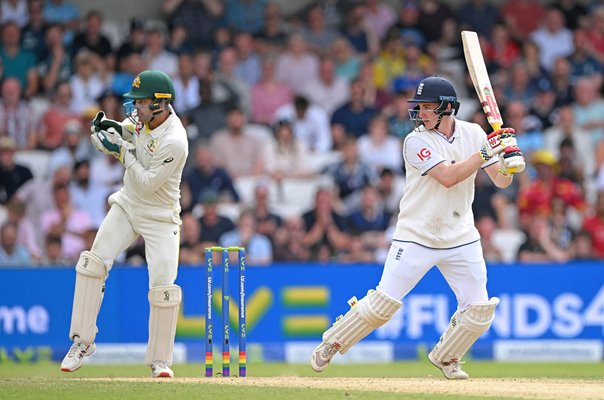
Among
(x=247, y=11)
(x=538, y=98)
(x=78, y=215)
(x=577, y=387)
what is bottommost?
(x=577, y=387)

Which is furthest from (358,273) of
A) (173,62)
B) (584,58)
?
(584,58)

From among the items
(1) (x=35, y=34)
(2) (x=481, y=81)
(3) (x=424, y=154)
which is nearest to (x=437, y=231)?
(3) (x=424, y=154)

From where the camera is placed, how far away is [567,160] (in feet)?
48.2

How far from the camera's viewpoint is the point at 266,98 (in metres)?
15.2

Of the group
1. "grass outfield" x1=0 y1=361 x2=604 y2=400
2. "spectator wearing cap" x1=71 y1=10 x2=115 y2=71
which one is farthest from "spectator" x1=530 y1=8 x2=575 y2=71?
"grass outfield" x1=0 y1=361 x2=604 y2=400

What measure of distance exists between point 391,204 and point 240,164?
177 cm

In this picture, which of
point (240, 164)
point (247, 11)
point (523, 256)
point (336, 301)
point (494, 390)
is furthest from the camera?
point (247, 11)

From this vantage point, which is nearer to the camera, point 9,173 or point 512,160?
point 512,160

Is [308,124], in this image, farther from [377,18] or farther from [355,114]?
[377,18]

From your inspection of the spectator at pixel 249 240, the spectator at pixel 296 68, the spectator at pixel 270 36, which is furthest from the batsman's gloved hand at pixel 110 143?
the spectator at pixel 270 36

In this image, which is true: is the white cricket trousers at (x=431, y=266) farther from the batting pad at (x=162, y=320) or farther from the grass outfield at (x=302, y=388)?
the batting pad at (x=162, y=320)

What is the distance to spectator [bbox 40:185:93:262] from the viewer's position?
44.1 feet

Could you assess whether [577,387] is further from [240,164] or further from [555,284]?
[240,164]

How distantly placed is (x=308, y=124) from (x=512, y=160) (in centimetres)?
725
